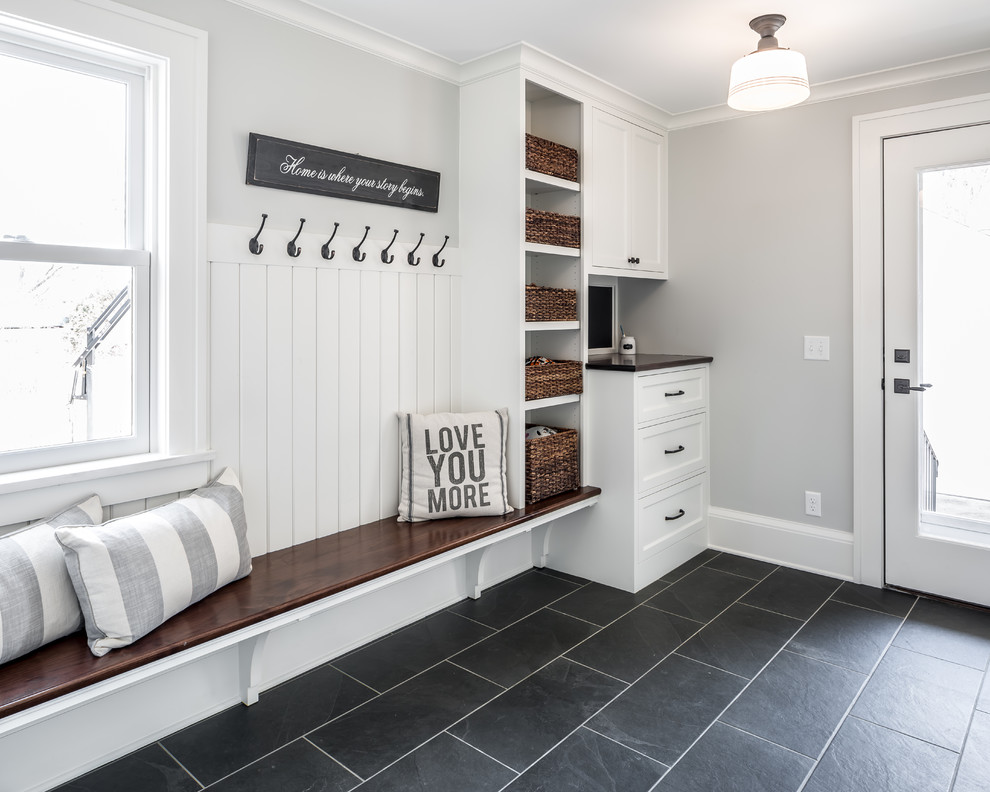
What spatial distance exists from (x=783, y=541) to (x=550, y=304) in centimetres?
170

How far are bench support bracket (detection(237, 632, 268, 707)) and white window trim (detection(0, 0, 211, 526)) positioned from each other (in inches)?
20.8

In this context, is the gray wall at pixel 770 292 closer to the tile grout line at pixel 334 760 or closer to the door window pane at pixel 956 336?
the door window pane at pixel 956 336

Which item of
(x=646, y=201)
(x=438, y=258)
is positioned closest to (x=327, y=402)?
(x=438, y=258)

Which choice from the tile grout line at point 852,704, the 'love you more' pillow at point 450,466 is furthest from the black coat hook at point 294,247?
the tile grout line at point 852,704

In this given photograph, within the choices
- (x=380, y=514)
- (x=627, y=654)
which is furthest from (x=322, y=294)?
(x=627, y=654)

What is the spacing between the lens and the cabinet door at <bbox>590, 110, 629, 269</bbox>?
3.19 meters

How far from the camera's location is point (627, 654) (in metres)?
2.52

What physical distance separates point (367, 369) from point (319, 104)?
967 millimetres

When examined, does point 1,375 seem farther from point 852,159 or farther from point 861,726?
point 852,159

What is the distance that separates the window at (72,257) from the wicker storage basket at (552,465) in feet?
4.90

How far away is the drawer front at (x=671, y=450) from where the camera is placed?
3121mm

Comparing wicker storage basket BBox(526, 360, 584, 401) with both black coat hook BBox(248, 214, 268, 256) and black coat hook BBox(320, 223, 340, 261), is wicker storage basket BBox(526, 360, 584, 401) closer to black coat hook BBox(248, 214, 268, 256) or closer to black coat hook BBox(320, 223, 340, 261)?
black coat hook BBox(320, 223, 340, 261)

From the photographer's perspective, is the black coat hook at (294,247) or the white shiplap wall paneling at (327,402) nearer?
the black coat hook at (294,247)

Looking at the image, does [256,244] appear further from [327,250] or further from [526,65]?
[526,65]
